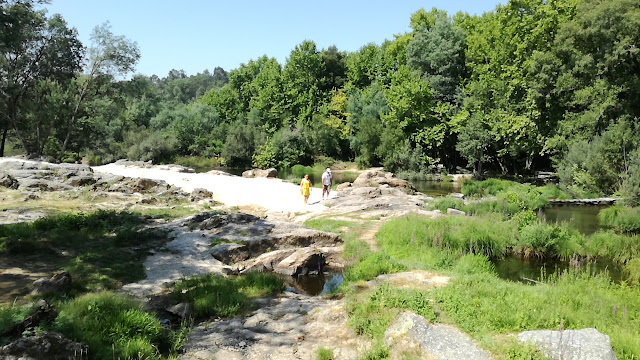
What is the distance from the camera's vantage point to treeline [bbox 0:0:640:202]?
2988cm

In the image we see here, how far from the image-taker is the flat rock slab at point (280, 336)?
6211 millimetres

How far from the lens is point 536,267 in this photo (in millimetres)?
12500

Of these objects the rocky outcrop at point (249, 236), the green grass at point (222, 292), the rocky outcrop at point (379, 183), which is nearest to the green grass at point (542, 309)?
the green grass at point (222, 292)

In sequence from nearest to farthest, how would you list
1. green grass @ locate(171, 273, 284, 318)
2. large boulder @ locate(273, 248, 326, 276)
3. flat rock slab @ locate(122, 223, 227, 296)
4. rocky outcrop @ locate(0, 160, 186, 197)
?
green grass @ locate(171, 273, 284, 318)
flat rock slab @ locate(122, 223, 227, 296)
large boulder @ locate(273, 248, 326, 276)
rocky outcrop @ locate(0, 160, 186, 197)

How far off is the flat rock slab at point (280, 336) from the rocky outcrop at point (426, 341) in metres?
0.57

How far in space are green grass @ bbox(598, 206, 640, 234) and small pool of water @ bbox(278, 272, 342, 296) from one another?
13.6m

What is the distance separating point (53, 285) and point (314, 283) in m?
6.31

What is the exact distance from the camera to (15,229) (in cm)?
1184

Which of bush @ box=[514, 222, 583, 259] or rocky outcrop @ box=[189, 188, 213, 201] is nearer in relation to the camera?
bush @ box=[514, 222, 583, 259]

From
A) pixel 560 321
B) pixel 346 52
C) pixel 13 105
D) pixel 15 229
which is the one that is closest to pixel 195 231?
pixel 15 229

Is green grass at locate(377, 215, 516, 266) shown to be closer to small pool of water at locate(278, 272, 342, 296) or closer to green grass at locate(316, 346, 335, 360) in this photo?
small pool of water at locate(278, 272, 342, 296)

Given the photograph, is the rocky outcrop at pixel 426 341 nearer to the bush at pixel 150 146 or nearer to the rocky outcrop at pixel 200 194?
the rocky outcrop at pixel 200 194

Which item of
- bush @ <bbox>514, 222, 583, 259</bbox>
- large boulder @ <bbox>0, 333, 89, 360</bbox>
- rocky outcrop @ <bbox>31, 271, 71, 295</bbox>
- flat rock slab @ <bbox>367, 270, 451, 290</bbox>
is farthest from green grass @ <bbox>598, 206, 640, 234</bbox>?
rocky outcrop @ <bbox>31, 271, 71, 295</bbox>

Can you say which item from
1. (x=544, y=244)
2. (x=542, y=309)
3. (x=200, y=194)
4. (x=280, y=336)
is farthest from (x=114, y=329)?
(x=200, y=194)
